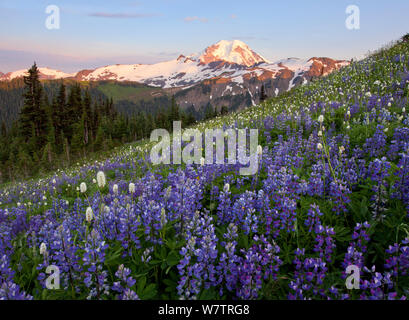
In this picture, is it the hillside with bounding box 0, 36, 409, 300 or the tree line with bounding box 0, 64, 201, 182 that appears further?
the tree line with bounding box 0, 64, 201, 182

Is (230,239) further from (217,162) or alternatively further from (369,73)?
(369,73)

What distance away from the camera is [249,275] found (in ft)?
7.97

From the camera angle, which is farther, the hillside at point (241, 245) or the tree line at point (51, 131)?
the tree line at point (51, 131)

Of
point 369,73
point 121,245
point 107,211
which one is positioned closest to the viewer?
point 121,245

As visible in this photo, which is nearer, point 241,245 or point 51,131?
point 241,245

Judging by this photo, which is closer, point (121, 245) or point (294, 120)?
point (121, 245)

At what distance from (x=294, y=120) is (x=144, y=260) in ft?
23.6

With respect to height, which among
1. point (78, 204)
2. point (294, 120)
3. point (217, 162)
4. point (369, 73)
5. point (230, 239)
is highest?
point (369, 73)

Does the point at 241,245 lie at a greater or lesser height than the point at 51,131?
lesser

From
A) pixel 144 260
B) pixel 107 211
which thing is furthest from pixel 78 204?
pixel 144 260

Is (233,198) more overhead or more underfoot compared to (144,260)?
more overhead
